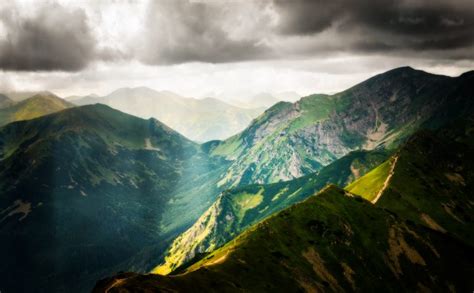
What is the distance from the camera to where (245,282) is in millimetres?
164000

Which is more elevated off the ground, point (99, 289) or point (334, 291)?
point (99, 289)

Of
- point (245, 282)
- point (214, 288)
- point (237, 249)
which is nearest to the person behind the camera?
point (214, 288)

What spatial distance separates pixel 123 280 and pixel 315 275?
335ft

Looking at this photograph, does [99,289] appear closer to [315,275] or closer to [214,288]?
[214,288]

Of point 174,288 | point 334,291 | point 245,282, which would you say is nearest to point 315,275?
point 334,291

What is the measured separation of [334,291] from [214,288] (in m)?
75.6

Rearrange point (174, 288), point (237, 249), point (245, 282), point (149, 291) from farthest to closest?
1. point (237, 249)
2. point (245, 282)
3. point (174, 288)
4. point (149, 291)

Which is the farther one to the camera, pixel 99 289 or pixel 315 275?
pixel 315 275

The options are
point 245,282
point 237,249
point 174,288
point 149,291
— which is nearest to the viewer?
point 149,291

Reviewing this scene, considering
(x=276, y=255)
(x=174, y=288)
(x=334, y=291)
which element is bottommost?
(x=334, y=291)

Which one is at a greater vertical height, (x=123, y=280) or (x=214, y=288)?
(x=123, y=280)

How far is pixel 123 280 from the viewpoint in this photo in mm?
130375

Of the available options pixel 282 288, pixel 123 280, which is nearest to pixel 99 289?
pixel 123 280

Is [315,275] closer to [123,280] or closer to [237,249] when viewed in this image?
[237,249]
